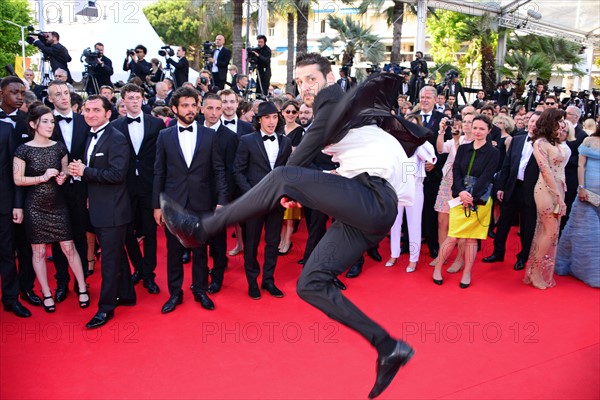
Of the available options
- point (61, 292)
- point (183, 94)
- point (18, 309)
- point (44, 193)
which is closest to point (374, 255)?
point (183, 94)

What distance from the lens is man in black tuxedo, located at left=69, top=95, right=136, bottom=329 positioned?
13.2 feet

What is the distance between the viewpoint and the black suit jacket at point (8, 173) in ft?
13.4

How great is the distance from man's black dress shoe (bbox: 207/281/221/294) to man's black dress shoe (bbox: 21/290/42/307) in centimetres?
139

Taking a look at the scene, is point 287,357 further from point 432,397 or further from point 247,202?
point 247,202

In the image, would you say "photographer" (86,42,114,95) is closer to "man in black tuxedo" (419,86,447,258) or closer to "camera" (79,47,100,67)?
"camera" (79,47,100,67)

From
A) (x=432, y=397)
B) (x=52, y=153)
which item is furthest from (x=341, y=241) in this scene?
(x=52, y=153)

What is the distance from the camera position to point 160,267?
18.0 ft

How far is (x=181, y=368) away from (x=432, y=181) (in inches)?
145

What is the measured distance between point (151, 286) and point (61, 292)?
73cm

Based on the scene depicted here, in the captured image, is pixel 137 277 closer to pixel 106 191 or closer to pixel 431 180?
pixel 106 191

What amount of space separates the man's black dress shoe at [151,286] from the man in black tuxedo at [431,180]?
3047 mm

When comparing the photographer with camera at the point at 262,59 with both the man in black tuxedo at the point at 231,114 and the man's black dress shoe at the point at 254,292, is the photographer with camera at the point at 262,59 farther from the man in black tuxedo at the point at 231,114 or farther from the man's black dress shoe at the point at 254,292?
the man's black dress shoe at the point at 254,292

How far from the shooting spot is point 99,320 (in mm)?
4059

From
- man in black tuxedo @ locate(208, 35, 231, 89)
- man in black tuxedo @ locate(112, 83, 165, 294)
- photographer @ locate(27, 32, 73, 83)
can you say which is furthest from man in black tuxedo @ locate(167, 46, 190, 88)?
man in black tuxedo @ locate(112, 83, 165, 294)
